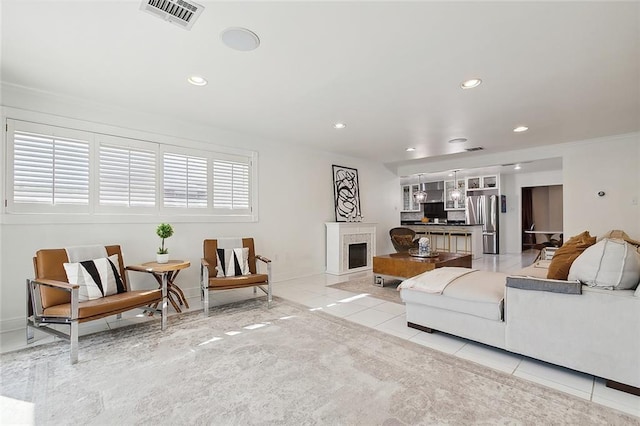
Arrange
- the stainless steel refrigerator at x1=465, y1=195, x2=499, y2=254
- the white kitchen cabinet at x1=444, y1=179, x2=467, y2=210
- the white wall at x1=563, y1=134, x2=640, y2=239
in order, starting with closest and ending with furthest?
the white wall at x1=563, y1=134, x2=640, y2=239, the stainless steel refrigerator at x1=465, y1=195, x2=499, y2=254, the white kitchen cabinet at x1=444, y1=179, x2=467, y2=210

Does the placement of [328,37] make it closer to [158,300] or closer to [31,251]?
[158,300]

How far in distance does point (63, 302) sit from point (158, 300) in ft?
2.46

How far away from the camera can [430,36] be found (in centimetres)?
221

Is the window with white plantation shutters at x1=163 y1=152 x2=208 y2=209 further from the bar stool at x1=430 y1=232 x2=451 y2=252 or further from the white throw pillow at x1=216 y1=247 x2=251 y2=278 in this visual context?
the bar stool at x1=430 y1=232 x2=451 y2=252

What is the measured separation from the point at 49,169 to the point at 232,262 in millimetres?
2238

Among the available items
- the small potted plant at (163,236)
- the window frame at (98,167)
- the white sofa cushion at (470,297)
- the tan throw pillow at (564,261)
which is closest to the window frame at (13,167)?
the window frame at (98,167)

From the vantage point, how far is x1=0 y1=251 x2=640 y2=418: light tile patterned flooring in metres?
1.96

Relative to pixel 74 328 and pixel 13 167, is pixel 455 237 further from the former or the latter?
pixel 13 167

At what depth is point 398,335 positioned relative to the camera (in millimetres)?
2861

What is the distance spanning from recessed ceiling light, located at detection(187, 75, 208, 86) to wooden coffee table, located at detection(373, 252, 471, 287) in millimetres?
3456

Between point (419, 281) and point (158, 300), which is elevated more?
point (419, 281)

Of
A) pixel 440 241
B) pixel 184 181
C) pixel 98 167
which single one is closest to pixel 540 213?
pixel 440 241

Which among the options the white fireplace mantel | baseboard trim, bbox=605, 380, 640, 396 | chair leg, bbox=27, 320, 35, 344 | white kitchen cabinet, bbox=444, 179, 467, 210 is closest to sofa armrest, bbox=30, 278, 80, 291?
chair leg, bbox=27, 320, 35, 344

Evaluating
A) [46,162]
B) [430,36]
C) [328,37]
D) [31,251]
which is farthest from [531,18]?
[31,251]
